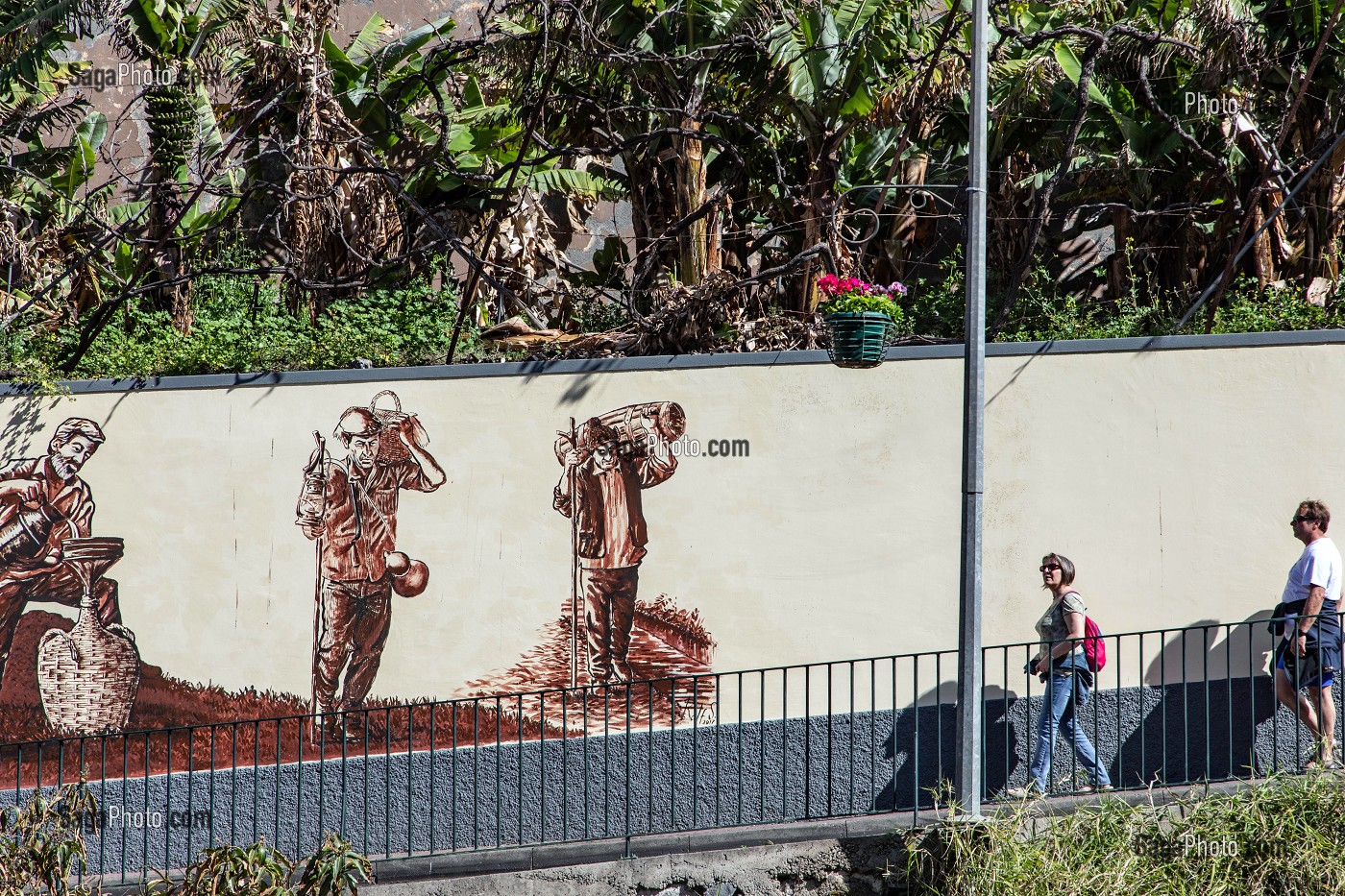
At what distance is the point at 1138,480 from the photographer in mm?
9094

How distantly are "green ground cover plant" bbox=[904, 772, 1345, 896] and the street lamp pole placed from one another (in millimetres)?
295

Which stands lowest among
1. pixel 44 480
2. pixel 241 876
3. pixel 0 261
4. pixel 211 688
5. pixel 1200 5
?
pixel 241 876

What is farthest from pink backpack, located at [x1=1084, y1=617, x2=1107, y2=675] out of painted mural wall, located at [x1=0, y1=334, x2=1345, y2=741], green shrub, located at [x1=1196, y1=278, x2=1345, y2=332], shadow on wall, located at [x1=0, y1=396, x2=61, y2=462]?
shadow on wall, located at [x1=0, y1=396, x2=61, y2=462]

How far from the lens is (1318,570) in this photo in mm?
8102

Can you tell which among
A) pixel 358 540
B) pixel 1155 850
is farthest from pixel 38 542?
pixel 1155 850

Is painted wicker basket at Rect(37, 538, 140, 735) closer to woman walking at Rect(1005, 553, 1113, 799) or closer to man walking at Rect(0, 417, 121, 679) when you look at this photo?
man walking at Rect(0, 417, 121, 679)

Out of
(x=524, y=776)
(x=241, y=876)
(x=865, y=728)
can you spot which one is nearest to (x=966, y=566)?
(x=865, y=728)

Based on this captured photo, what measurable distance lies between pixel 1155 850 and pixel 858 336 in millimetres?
3552

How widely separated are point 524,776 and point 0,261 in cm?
726

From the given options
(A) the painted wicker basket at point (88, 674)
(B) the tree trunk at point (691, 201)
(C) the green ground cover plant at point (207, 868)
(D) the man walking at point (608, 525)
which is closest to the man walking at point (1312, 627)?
(D) the man walking at point (608, 525)

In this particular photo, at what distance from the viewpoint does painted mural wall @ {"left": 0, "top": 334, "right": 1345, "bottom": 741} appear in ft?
29.8

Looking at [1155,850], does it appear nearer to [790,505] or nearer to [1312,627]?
[1312,627]

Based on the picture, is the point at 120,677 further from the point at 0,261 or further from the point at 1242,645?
the point at 1242,645

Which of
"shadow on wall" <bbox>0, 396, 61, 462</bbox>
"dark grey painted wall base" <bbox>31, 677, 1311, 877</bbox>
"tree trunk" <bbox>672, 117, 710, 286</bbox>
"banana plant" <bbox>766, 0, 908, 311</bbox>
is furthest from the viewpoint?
"tree trunk" <bbox>672, 117, 710, 286</bbox>
